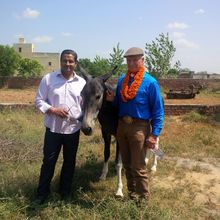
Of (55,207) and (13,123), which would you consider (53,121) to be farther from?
(13,123)

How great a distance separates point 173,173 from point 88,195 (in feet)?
7.06

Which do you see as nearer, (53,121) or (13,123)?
(53,121)

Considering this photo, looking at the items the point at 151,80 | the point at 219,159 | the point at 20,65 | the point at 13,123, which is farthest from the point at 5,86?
the point at 151,80

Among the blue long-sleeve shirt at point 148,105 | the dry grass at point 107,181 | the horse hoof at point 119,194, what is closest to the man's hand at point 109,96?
the blue long-sleeve shirt at point 148,105

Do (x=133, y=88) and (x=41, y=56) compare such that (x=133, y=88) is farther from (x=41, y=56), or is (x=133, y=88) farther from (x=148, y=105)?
(x=41, y=56)

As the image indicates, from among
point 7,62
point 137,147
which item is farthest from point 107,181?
point 7,62

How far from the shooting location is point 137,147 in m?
4.25

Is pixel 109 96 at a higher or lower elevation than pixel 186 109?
higher

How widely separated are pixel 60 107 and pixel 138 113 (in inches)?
41.0

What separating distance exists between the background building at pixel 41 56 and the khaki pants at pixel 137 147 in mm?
64662

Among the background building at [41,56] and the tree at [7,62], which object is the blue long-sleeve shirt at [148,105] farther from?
the background building at [41,56]

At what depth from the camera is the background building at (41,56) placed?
73.9 m

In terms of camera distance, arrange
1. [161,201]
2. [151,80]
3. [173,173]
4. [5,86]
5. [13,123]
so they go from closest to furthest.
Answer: [151,80] < [161,201] < [173,173] < [13,123] < [5,86]

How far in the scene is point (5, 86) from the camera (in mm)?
30531
